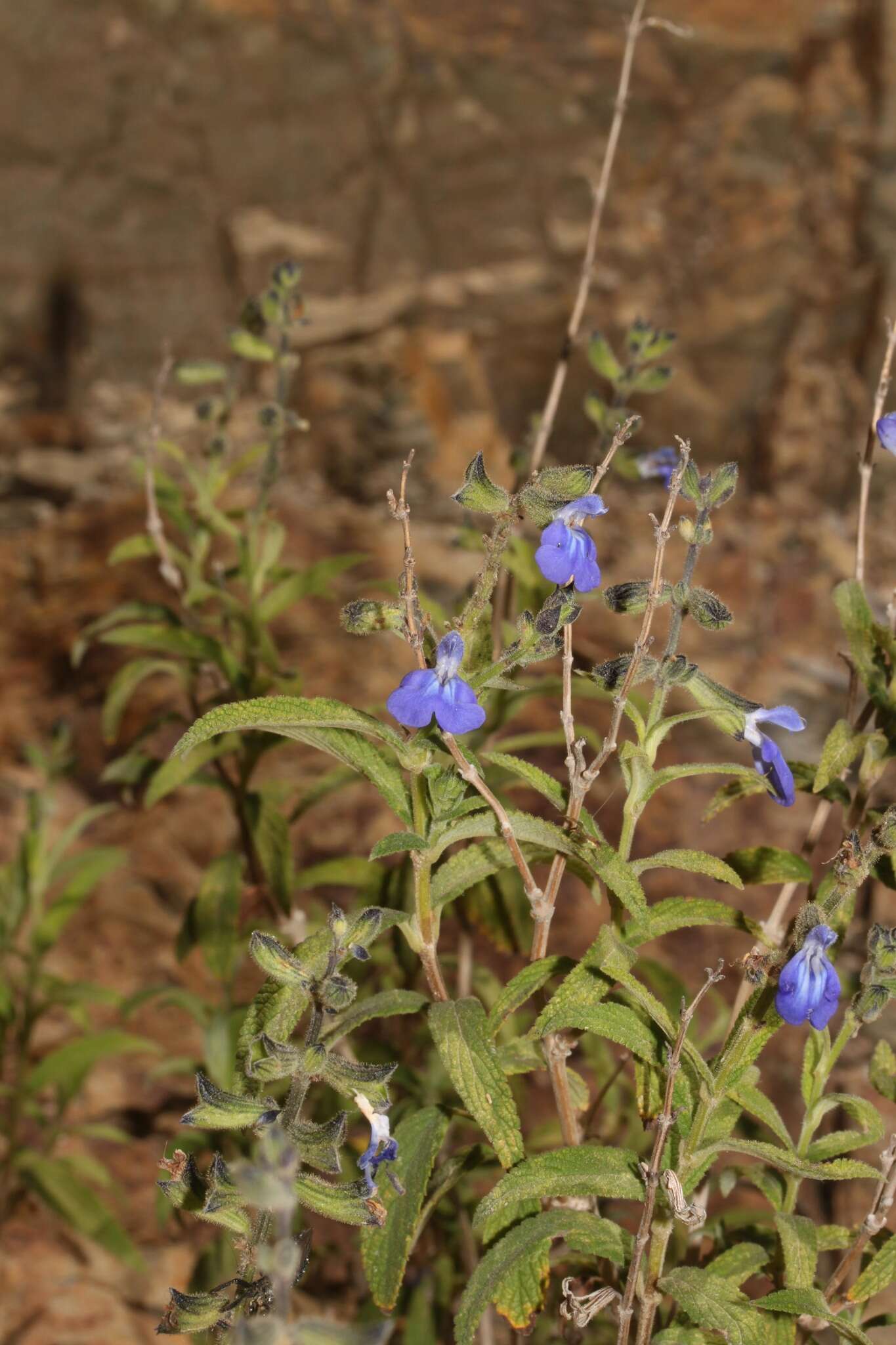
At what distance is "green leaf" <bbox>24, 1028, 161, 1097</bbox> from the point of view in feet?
9.70

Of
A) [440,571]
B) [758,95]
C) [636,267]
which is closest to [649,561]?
[440,571]

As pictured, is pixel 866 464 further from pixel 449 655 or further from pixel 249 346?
pixel 249 346

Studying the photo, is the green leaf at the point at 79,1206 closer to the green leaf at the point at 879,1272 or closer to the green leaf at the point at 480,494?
the green leaf at the point at 879,1272

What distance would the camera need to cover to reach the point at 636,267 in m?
5.52

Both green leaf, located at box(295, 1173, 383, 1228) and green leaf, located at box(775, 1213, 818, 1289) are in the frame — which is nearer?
green leaf, located at box(295, 1173, 383, 1228)

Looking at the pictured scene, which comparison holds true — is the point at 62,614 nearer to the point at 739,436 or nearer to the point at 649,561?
the point at 649,561

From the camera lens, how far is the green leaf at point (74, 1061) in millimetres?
2957

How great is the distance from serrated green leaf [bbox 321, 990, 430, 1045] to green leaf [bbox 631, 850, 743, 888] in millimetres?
364

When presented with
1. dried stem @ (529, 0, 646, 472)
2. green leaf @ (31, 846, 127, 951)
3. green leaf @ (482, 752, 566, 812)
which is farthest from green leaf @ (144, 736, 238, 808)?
green leaf @ (482, 752, 566, 812)

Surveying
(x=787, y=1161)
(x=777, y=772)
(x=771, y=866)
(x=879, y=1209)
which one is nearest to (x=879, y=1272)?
(x=879, y=1209)

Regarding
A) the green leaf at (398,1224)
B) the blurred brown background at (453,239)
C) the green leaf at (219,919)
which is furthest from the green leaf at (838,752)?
the blurred brown background at (453,239)

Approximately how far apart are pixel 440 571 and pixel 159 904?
165cm

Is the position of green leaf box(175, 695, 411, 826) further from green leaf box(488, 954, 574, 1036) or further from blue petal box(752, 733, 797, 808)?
blue petal box(752, 733, 797, 808)

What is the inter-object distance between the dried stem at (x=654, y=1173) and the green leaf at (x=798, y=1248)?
0.21 metres
